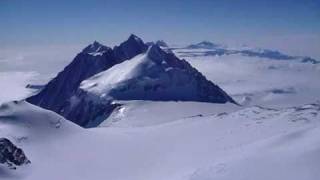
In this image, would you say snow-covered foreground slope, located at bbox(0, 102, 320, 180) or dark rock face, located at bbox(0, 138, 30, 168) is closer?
snow-covered foreground slope, located at bbox(0, 102, 320, 180)

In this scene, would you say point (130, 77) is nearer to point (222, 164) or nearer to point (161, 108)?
point (161, 108)

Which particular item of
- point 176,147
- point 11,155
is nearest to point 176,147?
point 176,147

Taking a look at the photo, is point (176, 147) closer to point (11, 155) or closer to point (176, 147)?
point (176, 147)

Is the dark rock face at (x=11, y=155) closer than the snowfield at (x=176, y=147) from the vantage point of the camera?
No

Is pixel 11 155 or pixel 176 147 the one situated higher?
pixel 11 155

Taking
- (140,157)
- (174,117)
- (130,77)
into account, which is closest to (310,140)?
(140,157)
